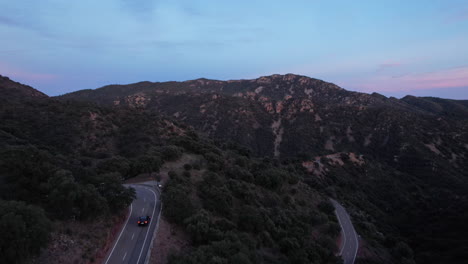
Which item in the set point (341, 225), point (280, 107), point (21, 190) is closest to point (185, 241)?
point (21, 190)

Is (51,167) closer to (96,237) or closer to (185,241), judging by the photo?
(96,237)

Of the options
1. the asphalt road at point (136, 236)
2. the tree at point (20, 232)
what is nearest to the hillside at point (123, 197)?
the tree at point (20, 232)

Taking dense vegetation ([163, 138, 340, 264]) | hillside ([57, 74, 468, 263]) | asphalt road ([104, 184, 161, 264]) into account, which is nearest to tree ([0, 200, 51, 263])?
asphalt road ([104, 184, 161, 264])

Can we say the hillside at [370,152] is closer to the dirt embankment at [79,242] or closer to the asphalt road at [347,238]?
the asphalt road at [347,238]

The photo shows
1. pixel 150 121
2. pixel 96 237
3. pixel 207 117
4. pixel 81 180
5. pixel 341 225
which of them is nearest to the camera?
pixel 96 237

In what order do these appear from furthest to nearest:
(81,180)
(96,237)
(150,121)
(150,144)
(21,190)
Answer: (150,121) < (150,144) < (81,180) < (21,190) < (96,237)

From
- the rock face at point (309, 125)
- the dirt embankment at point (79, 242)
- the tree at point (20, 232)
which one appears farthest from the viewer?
the rock face at point (309, 125)

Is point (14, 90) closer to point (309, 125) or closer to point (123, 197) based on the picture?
point (123, 197)
